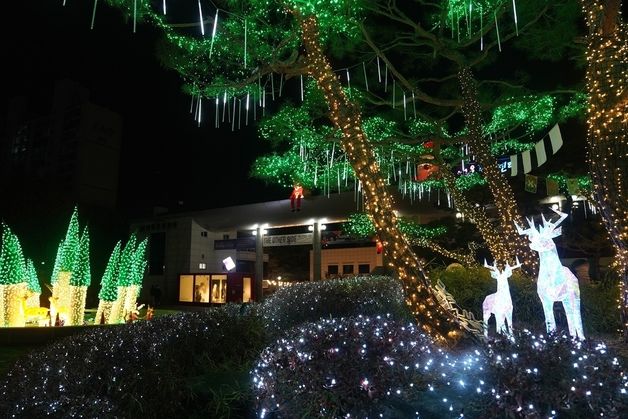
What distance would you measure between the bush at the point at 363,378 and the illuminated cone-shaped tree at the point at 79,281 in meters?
9.53

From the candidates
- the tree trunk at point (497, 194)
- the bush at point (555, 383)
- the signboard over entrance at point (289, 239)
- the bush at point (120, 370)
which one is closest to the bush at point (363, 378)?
the bush at point (555, 383)

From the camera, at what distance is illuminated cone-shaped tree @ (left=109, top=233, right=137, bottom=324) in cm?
1245

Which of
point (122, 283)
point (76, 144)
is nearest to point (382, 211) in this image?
point (122, 283)

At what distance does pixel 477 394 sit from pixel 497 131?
10067 millimetres

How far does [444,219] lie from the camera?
16344 mm

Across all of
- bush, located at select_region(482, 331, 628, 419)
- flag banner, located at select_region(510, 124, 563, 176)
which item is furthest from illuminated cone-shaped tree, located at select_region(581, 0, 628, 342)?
bush, located at select_region(482, 331, 628, 419)

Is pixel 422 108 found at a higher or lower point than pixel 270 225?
higher

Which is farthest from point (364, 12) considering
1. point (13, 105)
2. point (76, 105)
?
point (13, 105)

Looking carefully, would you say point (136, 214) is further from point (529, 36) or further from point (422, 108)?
point (529, 36)

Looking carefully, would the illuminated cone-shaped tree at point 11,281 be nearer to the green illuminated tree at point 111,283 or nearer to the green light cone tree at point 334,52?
the green illuminated tree at point 111,283

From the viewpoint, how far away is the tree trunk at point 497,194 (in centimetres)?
819

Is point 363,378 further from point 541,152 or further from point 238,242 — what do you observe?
point 238,242

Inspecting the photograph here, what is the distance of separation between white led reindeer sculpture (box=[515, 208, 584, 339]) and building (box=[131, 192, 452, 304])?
504 inches

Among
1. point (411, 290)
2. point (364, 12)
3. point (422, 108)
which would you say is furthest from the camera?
point (422, 108)
